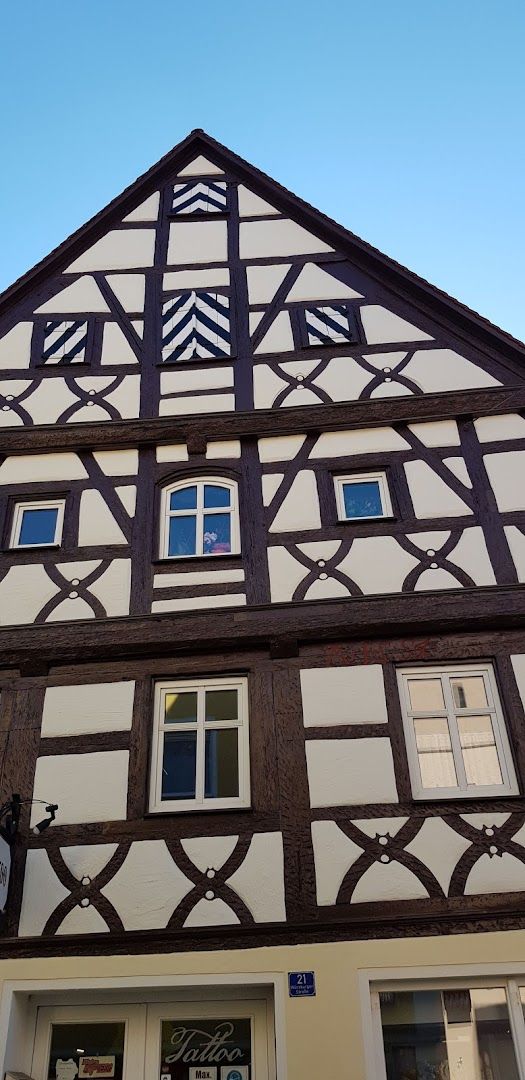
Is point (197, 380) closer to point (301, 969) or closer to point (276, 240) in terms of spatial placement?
point (276, 240)

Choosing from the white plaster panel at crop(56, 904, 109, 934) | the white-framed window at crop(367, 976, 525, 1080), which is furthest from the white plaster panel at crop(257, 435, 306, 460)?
the white-framed window at crop(367, 976, 525, 1080)

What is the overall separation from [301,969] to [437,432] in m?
5.81

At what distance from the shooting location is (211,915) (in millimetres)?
7875

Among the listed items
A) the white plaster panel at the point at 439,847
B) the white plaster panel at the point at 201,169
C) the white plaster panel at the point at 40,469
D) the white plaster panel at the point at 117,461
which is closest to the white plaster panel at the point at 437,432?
the white plaster panel at the point at 117,461

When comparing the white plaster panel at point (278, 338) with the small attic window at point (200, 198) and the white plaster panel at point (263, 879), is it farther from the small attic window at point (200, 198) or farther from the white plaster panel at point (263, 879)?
the white plaster panel at point (263, 879)

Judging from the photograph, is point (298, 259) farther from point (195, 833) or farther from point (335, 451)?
point (195, 833)

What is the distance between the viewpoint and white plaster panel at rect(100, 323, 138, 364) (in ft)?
38.3

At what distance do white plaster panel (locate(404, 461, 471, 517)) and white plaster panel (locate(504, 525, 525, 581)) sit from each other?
1.57ft

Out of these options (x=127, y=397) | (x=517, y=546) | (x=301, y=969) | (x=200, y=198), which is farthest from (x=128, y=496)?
(x=200, y=198)

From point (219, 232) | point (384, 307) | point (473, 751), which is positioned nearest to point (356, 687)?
point (473, 751)

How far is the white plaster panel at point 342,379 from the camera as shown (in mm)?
11070

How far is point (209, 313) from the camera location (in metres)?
12.1

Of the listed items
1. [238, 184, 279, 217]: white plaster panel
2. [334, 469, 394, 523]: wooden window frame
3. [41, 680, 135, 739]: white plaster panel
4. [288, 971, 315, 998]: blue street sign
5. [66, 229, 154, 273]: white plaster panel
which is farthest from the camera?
[238, 184, 279, 217]: white plaster panel

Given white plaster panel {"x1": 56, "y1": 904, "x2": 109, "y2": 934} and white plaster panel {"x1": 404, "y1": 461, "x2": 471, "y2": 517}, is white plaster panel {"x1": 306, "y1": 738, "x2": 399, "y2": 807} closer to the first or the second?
white plaster panel {"x1": 56, "y1": 904, "x2": 109, "y2": 934}
